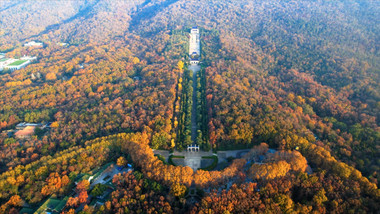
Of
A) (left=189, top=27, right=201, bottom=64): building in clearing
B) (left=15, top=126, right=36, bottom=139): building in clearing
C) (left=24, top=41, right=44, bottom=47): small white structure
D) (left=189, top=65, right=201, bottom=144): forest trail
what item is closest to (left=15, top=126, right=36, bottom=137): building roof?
(left=15, top=126, right=36, bottom=139): building in clearing

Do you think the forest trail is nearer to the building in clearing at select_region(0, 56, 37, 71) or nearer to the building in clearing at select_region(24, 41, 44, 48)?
the building in clearing at select_region(0, 56, 37, 71)

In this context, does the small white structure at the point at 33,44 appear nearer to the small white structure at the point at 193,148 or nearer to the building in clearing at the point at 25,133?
the building in clearing at the point at 25,133

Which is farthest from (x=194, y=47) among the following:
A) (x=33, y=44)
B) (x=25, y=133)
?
(x=33, y=44)

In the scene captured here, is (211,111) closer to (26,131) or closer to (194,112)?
(194,112)

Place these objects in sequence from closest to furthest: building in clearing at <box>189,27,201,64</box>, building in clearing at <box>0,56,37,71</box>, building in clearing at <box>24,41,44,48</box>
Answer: building in clearing at <box>189,27,201,64</box>, building in clearing at <box>0,56,37,71</box>, building in clearing at <box>24,41,44,48</box>

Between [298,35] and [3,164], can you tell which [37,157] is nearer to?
[3,164]

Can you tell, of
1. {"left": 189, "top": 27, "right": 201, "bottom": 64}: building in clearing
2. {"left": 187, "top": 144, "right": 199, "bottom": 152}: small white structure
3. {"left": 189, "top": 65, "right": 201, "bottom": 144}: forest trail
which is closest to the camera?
{"left": 187, "top": 144, "right": 199, "bottom": 152}: small white structure
